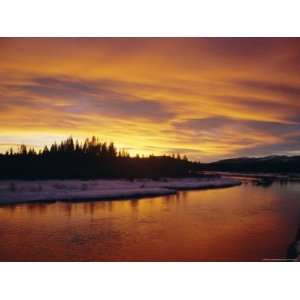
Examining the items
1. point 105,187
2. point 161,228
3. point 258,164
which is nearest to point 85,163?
point 105,187

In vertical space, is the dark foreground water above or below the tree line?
below

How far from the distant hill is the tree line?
21 centimetres

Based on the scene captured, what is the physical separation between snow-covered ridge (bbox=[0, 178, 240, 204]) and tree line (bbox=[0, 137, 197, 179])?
53 mm

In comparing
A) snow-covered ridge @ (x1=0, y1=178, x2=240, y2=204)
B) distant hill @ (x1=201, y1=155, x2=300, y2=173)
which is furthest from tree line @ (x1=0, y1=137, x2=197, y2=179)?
distant hill @ (x1=201, y1=155, x2=300, y2=173)

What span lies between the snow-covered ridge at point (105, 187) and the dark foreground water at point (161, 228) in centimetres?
6

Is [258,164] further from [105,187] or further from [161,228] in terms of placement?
[105,187]

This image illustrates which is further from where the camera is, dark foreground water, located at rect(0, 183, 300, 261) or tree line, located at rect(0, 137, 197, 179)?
tree line, located at rect(0, 137, 197, 179)

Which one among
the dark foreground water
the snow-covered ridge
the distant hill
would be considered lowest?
the dark foreground water

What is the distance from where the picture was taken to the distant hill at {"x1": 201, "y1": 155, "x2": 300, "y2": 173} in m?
3.32

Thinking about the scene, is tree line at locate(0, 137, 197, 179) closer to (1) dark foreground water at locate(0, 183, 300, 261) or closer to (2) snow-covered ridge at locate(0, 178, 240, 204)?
(2) snow-covered ridge at locate(0, 178, 240, 204)

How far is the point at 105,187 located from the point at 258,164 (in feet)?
3.83
